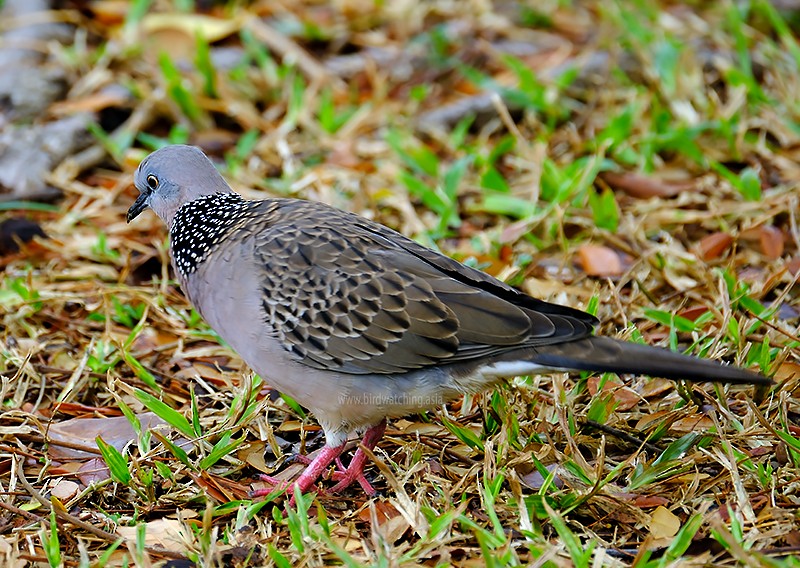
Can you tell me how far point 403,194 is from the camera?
5973 mm

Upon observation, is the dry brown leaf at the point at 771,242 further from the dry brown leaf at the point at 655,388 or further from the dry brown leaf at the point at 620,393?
the dry brown leaf at the point at 620,393

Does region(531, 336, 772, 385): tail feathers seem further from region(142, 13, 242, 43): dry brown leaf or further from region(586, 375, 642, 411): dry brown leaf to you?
region(142, 13, 242, 43): dry brown leaf

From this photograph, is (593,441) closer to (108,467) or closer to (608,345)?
(608,345)

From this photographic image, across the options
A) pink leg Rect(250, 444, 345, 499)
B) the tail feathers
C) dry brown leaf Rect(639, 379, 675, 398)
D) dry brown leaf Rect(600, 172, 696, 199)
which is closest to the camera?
the tail feathers

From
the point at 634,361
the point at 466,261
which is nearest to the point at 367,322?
the point at 634,361

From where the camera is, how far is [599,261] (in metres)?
5.30

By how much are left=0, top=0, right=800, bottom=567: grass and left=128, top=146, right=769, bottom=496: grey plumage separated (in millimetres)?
312

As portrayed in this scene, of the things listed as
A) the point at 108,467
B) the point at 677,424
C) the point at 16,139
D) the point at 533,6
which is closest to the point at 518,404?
the point at 677,424

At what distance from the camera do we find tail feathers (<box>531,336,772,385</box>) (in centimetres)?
328

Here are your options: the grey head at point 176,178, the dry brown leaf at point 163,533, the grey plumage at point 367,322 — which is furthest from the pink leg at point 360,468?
the grey head at point 176,178

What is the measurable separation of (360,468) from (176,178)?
151cm

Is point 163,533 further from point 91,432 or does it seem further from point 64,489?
point 91,432

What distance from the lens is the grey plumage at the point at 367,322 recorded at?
369cm

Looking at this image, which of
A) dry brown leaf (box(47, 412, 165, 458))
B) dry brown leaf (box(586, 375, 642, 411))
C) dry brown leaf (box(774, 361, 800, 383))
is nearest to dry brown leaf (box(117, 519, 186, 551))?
dry brown leaf (box(47, 412, 165, 458))
